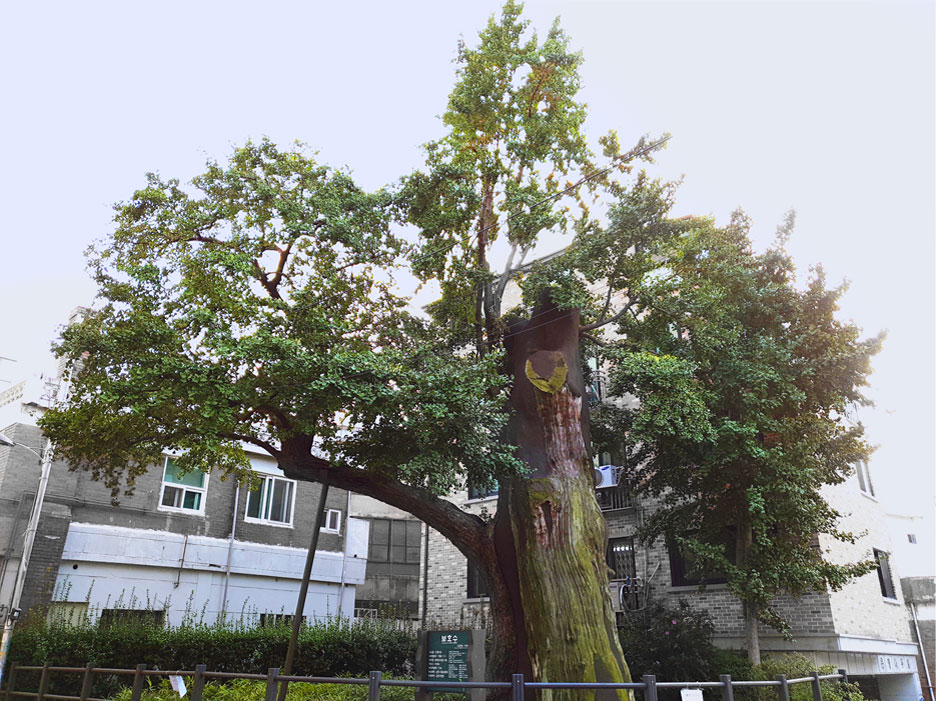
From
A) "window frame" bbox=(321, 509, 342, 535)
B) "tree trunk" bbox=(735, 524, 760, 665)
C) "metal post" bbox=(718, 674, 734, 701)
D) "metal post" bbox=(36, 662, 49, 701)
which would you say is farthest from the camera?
"window frame" bbox=(321, 509, 342, 535)

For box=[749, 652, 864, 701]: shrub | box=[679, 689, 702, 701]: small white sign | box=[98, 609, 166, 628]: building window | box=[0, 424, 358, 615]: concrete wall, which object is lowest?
box=[749, 652, 864, 701]: shrub

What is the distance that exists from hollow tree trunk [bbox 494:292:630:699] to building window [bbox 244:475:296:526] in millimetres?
12091

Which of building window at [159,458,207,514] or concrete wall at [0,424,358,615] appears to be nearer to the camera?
concrete wall at [0,424,358,615]

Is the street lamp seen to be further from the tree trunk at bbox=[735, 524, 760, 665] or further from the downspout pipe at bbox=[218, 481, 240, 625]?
the tree trunk at bbox=[735, 524, 760, 665]

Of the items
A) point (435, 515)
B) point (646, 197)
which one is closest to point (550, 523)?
point (435, 515)

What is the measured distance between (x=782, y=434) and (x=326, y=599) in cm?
1529

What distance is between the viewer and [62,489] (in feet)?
55.5

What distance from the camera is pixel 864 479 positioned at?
60.8ft

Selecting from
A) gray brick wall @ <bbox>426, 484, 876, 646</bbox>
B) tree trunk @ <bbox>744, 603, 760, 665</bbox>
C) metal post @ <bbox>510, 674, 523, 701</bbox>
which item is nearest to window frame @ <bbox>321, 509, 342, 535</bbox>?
gray brick wall @ <bbox>426, 484, 876, 646</bbox>

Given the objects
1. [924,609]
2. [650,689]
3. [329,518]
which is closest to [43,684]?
[650,689]

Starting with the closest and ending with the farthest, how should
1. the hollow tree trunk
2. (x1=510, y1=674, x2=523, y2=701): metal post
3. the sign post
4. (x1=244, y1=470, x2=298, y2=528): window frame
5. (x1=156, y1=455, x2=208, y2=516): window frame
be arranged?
(x1=510, y1=674, x2=523, y2=701): metal post, the sign post, the hollow tree trunk, (x1=156, y1=455, x2=208, y2=516): window frame, (x1=244, y1=470, x2=298, y2=528): window frame

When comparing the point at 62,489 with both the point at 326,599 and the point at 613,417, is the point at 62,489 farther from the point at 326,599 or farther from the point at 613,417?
the point at 613,417

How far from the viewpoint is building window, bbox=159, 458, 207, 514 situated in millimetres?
19062

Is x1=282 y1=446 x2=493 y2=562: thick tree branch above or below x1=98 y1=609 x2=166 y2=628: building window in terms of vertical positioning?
above
